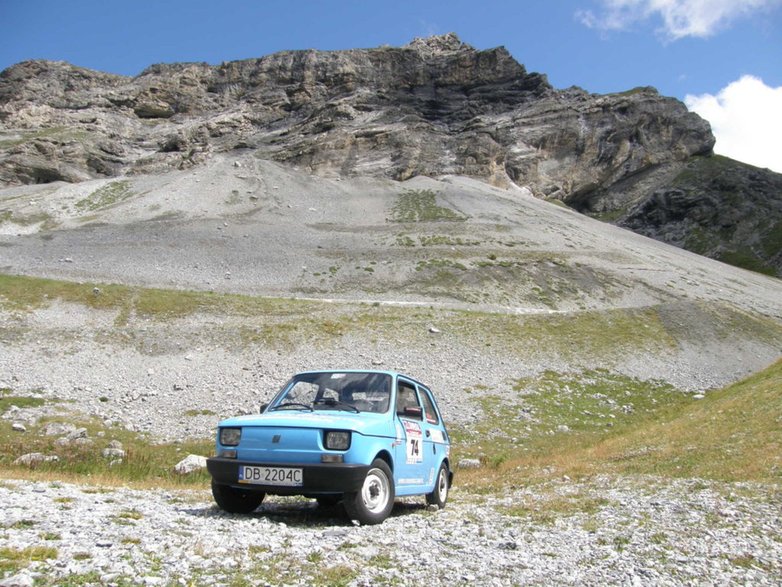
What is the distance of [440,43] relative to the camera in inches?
7397

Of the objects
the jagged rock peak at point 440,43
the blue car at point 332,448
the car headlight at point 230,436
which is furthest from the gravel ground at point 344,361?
the jagged rock peak at point 440,43

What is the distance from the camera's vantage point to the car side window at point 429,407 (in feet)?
38.5

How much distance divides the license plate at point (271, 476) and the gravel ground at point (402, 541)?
1.81 feet

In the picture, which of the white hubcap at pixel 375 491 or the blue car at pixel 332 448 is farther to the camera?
the white hubcap at pixel 375 491

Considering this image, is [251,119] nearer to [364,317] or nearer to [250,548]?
[364,317]

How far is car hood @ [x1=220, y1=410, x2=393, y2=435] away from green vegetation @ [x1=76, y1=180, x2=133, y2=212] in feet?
269

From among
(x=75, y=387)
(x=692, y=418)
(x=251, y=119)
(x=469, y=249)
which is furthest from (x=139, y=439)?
(x=251, y=119)

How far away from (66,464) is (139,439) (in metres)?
7.11

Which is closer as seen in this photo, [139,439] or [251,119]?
[139,439]

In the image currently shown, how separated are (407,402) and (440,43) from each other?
19553 centimetres

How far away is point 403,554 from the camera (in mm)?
6707

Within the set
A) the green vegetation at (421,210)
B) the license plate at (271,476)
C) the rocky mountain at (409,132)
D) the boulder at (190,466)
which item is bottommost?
the boulder at (190,466)

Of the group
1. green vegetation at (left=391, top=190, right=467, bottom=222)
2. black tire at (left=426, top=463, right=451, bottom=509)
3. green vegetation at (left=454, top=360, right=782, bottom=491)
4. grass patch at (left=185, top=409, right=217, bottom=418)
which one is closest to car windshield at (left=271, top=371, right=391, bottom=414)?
black tire at (left=426, top=463, right=451, bottom=509)

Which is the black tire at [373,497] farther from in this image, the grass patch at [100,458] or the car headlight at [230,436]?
the grass patch at [100,458]
